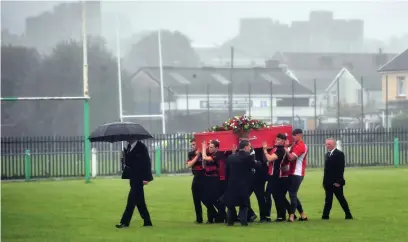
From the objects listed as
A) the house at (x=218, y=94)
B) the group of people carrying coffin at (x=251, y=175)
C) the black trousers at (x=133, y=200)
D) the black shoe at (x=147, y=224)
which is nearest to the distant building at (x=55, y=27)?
the house at (x=218, y=94)

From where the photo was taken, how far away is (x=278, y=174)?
750 inches

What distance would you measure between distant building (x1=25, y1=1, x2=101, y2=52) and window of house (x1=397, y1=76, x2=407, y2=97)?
18.4 m

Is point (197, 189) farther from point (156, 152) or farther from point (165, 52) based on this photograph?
point (165, 52)

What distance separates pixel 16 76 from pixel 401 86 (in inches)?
911

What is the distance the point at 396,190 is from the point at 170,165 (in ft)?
55.7

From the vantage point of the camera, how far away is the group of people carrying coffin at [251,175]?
1831 centimetres

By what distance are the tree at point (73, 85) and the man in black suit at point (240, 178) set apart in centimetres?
3492

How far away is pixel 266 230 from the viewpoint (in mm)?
17438

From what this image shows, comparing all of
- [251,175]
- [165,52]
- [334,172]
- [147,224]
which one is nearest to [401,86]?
[165,52]

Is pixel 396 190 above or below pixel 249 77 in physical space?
below

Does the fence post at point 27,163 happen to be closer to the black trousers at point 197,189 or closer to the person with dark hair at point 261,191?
the black trousers at point 197,189

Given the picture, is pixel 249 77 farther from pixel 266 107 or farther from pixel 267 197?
pixel 267 197

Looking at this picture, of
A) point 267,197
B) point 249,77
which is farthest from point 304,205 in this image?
point 249,77

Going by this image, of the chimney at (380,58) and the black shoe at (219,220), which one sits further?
the chimney at (380,58)
